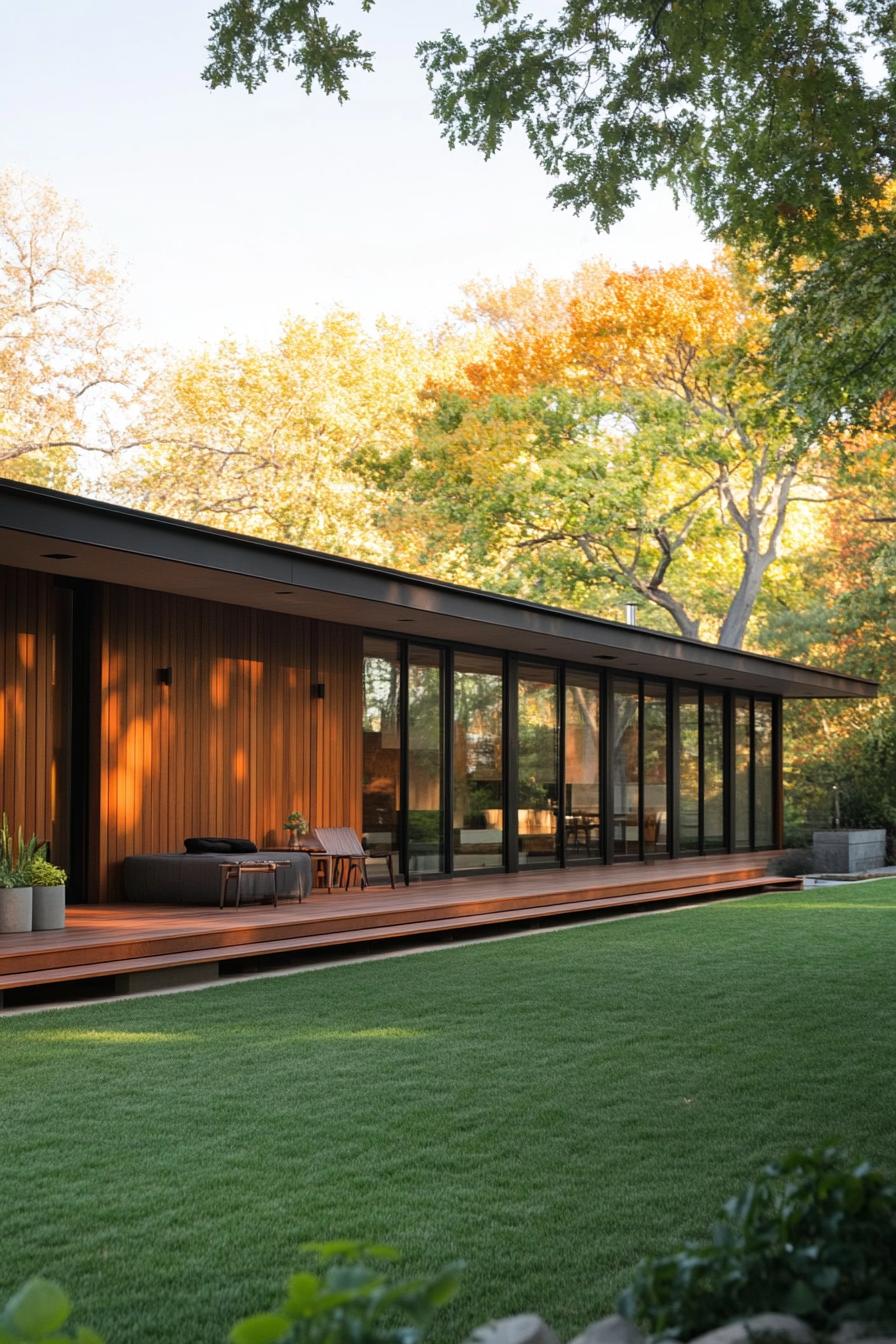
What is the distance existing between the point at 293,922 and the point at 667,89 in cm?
583

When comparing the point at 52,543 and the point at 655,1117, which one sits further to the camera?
the point at 52,543

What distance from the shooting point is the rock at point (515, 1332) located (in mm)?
1808

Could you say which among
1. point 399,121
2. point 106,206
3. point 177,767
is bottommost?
point 177,767

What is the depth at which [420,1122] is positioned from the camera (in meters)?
4.84

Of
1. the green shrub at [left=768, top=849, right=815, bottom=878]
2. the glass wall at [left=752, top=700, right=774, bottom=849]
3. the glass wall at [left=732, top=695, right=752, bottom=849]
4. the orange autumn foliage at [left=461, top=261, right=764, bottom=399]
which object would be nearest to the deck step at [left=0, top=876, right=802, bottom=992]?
the green shrub at [left=768, top=849, right=815, bottom=878]

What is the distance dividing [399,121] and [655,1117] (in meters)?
25.6

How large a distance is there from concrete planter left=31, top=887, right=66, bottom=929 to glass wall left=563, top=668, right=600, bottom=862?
29.2 feet

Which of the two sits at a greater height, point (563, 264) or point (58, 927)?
point (563, 264)

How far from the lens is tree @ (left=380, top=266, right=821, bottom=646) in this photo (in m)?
22.8

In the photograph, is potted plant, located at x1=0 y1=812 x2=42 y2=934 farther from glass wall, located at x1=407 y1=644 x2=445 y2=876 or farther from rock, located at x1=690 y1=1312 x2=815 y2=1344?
rock, located at x1=690 y1=1312 x2=815 y2=1344

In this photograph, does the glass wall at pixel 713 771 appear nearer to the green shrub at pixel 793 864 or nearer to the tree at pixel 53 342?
the green shrub at pixel 793 864

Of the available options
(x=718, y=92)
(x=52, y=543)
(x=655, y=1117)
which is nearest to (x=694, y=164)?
(x=718, y=92)

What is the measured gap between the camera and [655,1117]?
490cm

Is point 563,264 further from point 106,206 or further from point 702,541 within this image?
point 106,206
